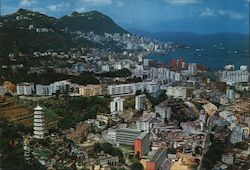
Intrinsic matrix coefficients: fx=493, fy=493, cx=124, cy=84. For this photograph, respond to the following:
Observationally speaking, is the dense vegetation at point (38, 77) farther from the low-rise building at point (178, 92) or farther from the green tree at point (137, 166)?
the green tree at point (137, 166)

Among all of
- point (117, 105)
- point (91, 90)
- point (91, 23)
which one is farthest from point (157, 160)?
point (91, 23)

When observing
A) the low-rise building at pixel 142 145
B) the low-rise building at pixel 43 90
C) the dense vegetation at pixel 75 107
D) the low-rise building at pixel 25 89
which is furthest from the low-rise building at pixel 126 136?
the low-rise building at pixel 25 89

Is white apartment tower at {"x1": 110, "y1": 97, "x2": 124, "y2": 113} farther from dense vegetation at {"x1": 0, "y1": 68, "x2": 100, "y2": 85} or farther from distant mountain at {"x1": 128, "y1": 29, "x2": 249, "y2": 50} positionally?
distant mountain at {"x1": 128, "y1": 29, "x2": 249, "y2": 50}

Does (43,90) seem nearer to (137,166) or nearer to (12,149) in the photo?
(12,149)

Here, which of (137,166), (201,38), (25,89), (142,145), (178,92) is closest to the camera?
(137,166)

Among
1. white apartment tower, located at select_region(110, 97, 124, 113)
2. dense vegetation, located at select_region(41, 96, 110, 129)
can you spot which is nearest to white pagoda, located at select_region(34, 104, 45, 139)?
dense vegetation, located at select_region(41, 96, 110, 129)

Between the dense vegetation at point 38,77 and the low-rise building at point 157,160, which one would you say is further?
the dense vegetation at point 38,77

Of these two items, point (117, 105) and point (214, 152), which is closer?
point (214, 152)
